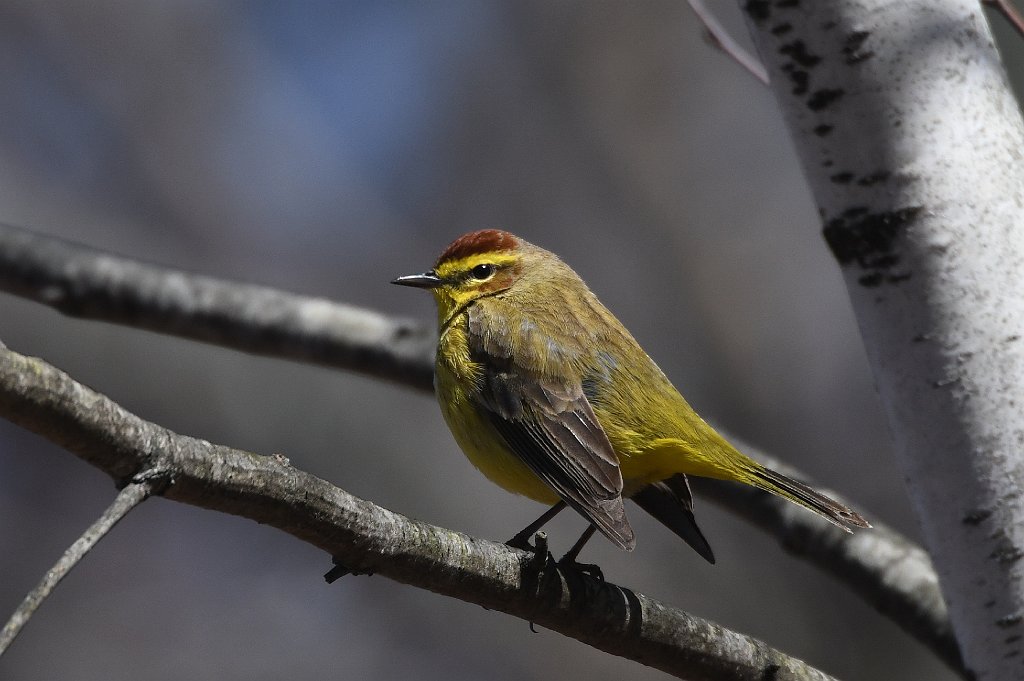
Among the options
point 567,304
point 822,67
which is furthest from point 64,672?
point 822,67

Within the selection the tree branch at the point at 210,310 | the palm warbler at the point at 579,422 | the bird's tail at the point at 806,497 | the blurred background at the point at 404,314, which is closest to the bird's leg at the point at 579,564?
the palm warbler at the point at 579,422

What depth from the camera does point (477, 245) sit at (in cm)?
479

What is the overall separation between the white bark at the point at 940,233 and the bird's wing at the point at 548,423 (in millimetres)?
970

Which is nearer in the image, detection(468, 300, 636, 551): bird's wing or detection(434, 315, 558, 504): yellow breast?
detection(468, 300, 636, 551): bird's wing

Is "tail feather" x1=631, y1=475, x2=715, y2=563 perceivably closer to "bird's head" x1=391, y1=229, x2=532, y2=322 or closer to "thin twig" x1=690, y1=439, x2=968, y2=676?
"thin twig" x1=690, y1=439, x2=968, y2=676

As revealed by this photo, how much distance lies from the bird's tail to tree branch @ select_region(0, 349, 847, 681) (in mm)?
802

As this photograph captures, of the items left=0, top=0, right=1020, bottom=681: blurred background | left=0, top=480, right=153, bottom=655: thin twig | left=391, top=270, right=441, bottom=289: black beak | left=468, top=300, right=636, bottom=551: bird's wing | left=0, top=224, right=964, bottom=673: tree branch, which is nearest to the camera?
left=0, top=480, right=153, bottom=655: thin twig

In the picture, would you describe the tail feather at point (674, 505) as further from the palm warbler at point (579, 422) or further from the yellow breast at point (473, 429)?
the yellow breast at point (473, 429)

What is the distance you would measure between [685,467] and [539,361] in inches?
26.7

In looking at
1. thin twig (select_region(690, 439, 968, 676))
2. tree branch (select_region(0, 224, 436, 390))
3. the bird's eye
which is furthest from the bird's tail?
the bird's eye

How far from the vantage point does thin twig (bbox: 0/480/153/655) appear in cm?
168

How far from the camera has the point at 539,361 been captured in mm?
4109

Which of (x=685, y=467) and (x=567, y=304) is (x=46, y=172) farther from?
(x=685, y=467)

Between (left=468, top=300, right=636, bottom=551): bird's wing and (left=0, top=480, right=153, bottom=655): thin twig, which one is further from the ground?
(left=0, top=480, right=153, bottom=655): thin twig
